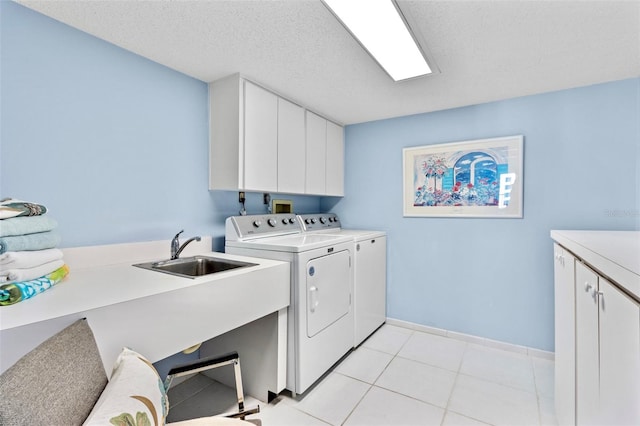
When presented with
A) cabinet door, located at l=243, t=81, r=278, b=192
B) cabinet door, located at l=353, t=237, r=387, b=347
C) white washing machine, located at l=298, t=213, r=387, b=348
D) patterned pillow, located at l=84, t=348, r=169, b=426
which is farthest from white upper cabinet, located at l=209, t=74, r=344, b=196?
patterned pillow, located at l=84, t=348, r=169, b=426

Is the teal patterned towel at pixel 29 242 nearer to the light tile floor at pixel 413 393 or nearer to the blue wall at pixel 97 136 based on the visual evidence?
the blue wall at pixel 97 136

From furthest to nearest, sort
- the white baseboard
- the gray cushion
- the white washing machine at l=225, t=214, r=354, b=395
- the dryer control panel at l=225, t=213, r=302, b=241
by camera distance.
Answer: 1. the white baseboard
2. the dryer control panel at l=225, t=213, r=302, b=241
3. the white washing machine at l=225, t=214, r=354, b=395
4. the gray cushion

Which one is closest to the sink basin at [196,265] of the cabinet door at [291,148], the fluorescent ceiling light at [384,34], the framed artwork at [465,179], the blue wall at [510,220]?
the cabinet door at [291,148]

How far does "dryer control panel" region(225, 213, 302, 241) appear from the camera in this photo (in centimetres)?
228

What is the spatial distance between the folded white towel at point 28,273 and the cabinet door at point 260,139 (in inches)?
46.4

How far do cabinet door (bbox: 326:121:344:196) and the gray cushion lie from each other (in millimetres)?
2514

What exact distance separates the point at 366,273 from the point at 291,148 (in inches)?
52.8

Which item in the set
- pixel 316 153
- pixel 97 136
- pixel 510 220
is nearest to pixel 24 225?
pixel 97 136

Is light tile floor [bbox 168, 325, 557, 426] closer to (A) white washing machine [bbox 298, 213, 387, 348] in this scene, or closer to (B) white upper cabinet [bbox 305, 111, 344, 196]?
(A) white washing machine [bbox 298, 213, 387, 348]

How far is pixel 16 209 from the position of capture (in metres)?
1.16

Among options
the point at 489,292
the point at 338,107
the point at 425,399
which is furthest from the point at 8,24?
the point at 489,292

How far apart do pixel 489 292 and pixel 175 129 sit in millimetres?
2945

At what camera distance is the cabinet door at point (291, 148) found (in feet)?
8.27

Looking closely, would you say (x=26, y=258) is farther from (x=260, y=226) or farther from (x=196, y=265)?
(x=260, y=226)
